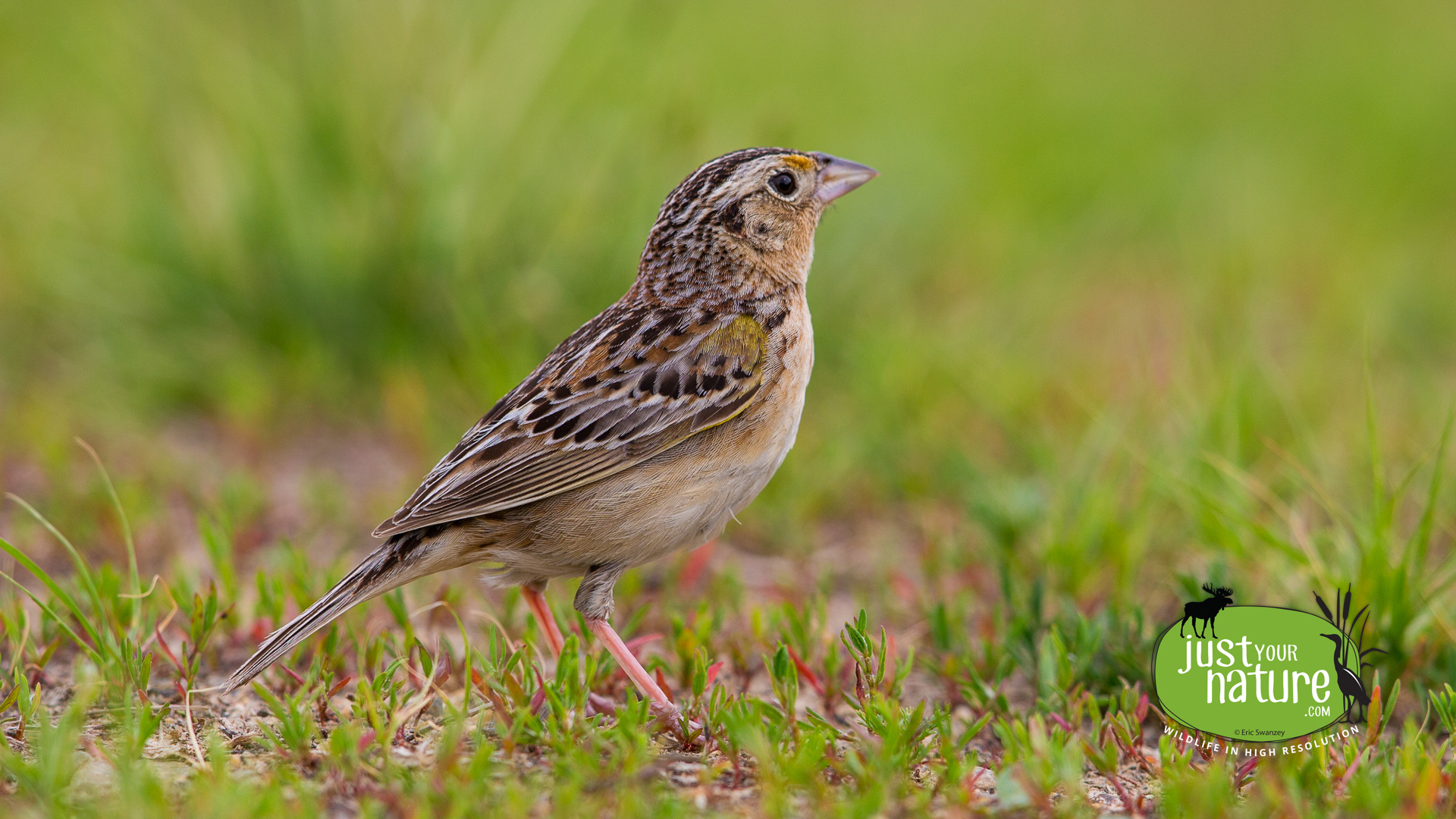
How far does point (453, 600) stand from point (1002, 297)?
4.42 metres

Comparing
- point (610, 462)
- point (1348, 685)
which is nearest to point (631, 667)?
point (610, 462)

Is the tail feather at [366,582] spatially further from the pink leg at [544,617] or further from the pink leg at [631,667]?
the pink leg at [631,667]

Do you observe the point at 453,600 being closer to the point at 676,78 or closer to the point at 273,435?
the point at 273,435

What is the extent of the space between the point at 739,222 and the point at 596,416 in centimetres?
98

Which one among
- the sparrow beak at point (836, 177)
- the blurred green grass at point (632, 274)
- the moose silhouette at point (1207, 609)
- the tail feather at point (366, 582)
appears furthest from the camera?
the blurred green grass at point (632, 274)

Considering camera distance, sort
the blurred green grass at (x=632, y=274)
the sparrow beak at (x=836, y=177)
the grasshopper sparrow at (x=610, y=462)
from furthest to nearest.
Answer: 1. the blurred green grass at (x=632, y=274)
2. the sparrow beak at (x=836, y=177)
3. the grasshopper sparrow at (x=610, y=462)

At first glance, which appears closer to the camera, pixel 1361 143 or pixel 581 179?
pixel 581 179

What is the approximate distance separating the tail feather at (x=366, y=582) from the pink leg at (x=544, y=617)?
0.33 meters

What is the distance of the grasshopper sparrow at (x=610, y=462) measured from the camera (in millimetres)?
4199

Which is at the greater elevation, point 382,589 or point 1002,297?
point 1002,297

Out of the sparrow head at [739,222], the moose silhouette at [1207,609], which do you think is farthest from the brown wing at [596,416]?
the moose silhouette at [1207,609]

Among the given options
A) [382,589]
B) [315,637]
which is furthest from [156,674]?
[382,589]

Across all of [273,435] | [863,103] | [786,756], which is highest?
[863,103]

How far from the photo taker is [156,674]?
14.6ft
